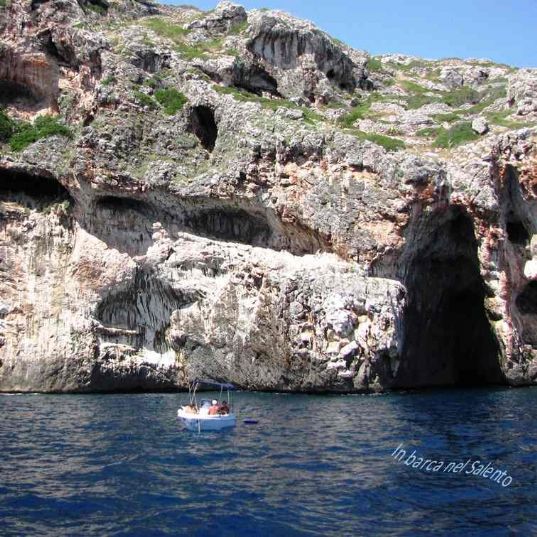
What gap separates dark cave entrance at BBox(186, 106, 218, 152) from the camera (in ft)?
152

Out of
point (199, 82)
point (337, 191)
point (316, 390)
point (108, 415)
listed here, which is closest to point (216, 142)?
point (199, 82)

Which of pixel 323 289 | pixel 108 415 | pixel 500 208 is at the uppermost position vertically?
pixel 500 208

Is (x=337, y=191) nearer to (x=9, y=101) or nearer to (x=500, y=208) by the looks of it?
(x=500, y=208)

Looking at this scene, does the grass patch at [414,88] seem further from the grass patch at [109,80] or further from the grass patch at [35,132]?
the grass patch at [35,132]

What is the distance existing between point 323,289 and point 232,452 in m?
18.4

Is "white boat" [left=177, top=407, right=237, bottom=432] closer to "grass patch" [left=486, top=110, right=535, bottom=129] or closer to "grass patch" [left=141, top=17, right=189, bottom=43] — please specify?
"grass patch" [left=486, top=110, right=535, bottom=129]

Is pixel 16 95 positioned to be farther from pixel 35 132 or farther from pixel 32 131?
pixel 35 132

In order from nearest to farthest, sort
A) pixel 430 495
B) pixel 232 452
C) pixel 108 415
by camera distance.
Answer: pixel 430 495, pixel 232 452, pixel 108 415

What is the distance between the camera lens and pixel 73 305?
40.6m

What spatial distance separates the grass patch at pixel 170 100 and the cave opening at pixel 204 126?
Result: 3.78 ft

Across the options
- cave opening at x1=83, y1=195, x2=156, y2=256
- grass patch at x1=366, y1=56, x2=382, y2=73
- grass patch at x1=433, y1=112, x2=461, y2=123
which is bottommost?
cave opening at x1=83, y1=195, x2=156, y2=256

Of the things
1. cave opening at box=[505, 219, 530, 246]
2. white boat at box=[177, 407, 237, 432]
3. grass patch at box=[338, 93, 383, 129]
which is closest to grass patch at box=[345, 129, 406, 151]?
grass patch at box=[338, 93, 383, 129]

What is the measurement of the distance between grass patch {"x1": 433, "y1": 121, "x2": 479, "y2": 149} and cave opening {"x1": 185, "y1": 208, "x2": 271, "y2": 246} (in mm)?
13579

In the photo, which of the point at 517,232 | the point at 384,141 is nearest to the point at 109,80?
the point at 384,141
